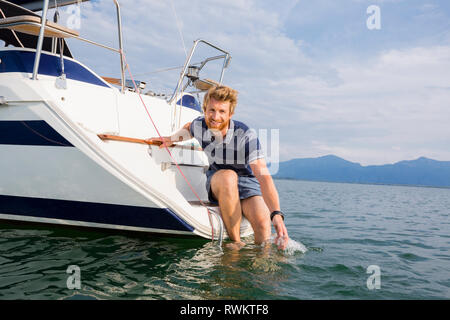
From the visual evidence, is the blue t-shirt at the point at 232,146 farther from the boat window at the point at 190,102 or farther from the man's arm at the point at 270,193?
the boat window at the point at 190,102

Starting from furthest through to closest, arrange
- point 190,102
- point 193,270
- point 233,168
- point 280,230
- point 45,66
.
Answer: point 190,102, point 45,66, point 233,168, point 280,230, point 193,270

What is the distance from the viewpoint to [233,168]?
3.23m

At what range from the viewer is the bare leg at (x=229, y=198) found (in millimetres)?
2973

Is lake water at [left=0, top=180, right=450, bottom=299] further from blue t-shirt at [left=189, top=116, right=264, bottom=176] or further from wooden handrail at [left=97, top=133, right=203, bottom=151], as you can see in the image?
wooden handrail at [left=97, top=133, right=203, bottom=151]

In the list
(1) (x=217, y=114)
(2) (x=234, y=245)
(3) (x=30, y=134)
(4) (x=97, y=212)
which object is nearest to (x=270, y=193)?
(2) (x=234, y=245)

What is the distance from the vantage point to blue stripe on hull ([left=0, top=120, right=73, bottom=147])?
2895 mm

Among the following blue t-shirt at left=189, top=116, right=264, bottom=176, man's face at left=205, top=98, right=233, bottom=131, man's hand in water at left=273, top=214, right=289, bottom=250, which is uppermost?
man's face at left=205, top=98, right=233, bottom=131

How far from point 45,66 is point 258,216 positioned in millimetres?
2979

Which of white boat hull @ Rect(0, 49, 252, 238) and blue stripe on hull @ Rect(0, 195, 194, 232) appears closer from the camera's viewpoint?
white boat hull @ Rect(0, 49, 252, 238)

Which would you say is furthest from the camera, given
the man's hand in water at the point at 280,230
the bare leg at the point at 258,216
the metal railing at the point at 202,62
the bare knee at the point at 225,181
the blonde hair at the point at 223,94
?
the metal railing at the point at 202,62

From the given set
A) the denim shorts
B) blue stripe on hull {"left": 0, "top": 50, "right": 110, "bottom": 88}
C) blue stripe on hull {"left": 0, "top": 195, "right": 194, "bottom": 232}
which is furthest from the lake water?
blue stripe on hull {"left": 0, "top": 50, "right": 110, "bottom": 88}

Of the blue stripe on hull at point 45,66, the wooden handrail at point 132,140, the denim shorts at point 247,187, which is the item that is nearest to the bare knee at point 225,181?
the denim shorts at point 247,187

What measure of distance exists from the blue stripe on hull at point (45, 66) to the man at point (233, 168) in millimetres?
1606

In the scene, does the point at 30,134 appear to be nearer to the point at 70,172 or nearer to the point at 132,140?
the point at 70,172
